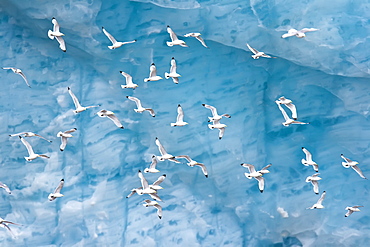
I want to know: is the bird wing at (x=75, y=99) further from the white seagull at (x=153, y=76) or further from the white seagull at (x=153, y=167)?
the white seagull at (x=153, y=167)

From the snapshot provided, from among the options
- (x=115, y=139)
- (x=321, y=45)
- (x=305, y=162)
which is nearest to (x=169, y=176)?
(x=115, y=139)

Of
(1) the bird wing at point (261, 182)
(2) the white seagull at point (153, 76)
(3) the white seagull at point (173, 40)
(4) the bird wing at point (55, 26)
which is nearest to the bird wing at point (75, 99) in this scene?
(4) the bird wing at point (55, 26)

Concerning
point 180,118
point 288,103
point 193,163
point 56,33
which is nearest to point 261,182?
point 193,163

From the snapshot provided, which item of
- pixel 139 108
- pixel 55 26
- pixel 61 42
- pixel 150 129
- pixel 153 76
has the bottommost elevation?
pixel 150 129

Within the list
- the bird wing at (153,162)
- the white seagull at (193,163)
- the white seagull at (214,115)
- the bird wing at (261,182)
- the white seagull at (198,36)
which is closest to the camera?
the white seagull at (198,36)

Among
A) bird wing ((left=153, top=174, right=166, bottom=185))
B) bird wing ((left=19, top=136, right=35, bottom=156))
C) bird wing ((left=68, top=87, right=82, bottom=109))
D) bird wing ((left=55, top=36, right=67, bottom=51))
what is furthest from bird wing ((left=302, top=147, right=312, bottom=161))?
bird wing ((left=19, top=136, right=35, bottom=156))

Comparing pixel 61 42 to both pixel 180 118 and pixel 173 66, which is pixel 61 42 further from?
pixel 180 118

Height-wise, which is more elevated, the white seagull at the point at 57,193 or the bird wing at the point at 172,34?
the bird wing at the point at 172,34

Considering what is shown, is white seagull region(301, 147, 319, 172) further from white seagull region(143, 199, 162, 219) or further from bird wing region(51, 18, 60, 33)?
bird wing region(51, 18, 60, 33)

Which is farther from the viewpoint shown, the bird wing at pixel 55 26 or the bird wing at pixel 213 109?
the bird wing at pixel 213 109
